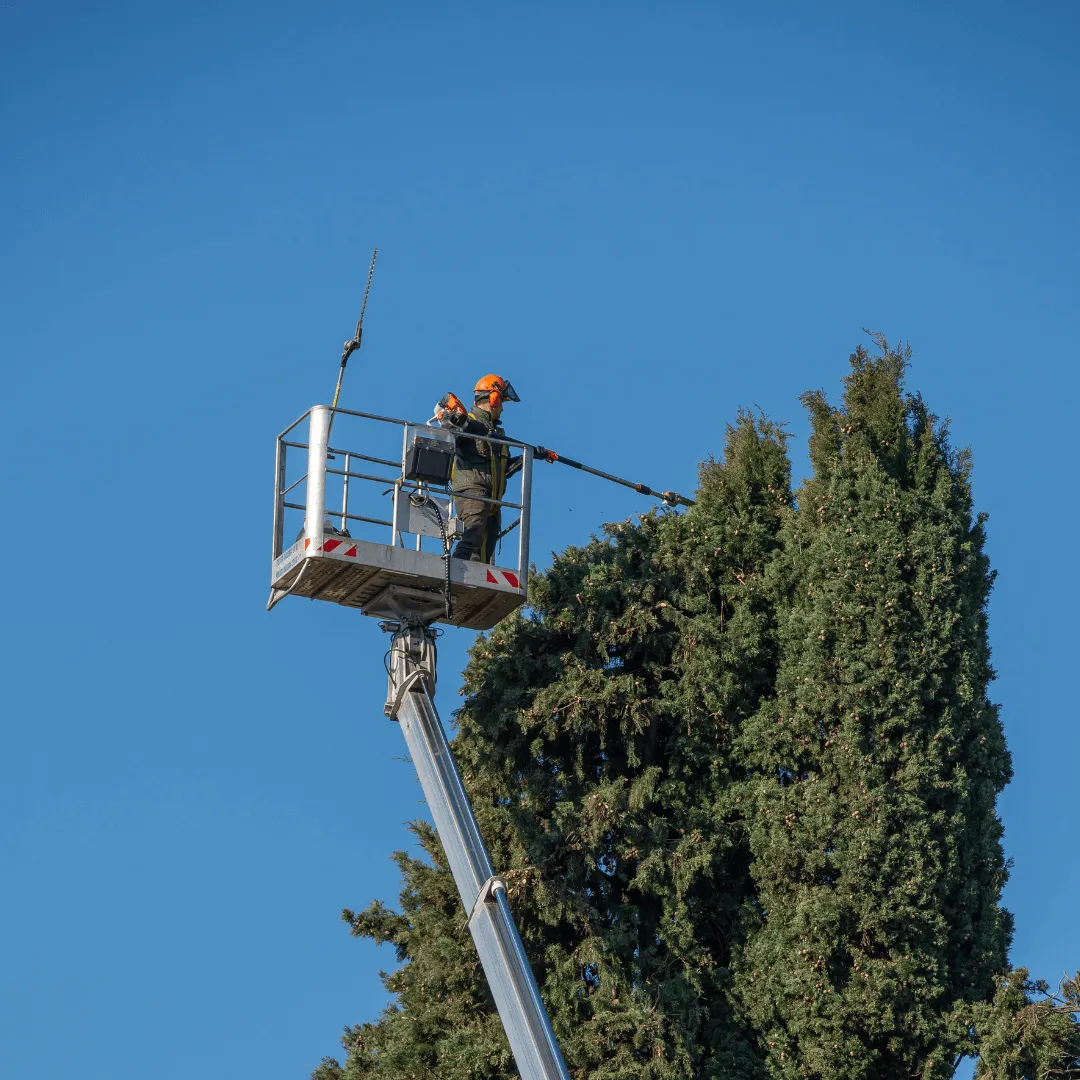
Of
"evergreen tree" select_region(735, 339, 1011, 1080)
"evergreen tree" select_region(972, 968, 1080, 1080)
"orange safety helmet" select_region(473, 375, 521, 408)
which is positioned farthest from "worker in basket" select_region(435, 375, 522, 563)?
"evergreen tree" select_region(972, 968, 1080, 1080)

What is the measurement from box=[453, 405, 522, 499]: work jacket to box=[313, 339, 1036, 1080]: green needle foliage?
202 cm

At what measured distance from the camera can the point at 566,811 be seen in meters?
19.9

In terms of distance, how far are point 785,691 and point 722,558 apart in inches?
74.6

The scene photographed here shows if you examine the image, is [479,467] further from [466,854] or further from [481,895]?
[481,895]

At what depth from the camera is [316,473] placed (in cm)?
1842

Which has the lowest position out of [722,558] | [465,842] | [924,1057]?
[924,1057]

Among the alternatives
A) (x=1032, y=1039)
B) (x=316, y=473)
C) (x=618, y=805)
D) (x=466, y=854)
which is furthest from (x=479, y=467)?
(x=1032, y=1039)

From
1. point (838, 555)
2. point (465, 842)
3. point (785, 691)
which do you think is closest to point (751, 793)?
point (785, 691)

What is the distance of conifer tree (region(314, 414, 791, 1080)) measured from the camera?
19453 millimetres

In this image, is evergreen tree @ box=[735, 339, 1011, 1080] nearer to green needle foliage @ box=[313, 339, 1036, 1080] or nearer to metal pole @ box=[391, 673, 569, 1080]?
green needle foliage @ box=[313, 339, 1036, 1080]

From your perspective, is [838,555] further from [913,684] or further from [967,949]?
[967,949]

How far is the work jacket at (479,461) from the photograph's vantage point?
19656 mm

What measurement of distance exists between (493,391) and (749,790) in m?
4.91

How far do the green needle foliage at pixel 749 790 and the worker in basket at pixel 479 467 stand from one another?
1.94m
